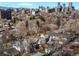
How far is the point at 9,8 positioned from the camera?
99 cm

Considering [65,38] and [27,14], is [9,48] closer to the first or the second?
[27,14]

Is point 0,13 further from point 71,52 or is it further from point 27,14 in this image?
point 71,52

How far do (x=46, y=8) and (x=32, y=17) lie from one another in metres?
0.11

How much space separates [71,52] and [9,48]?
414mm

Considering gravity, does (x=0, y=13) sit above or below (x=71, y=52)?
above

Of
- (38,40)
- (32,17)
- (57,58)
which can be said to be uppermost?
(32,17)

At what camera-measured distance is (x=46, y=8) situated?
39.0 inches

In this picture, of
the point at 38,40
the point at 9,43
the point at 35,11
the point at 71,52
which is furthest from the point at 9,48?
the point at 71,52

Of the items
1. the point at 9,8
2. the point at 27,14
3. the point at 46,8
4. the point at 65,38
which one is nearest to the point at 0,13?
the point at 9,8

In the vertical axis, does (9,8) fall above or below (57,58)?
above

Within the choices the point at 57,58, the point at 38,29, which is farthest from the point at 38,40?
the point at 57,58

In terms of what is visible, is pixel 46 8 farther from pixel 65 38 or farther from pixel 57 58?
pixel 57 58

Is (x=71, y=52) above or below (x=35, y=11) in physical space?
below

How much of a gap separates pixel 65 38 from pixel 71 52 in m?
0.10
